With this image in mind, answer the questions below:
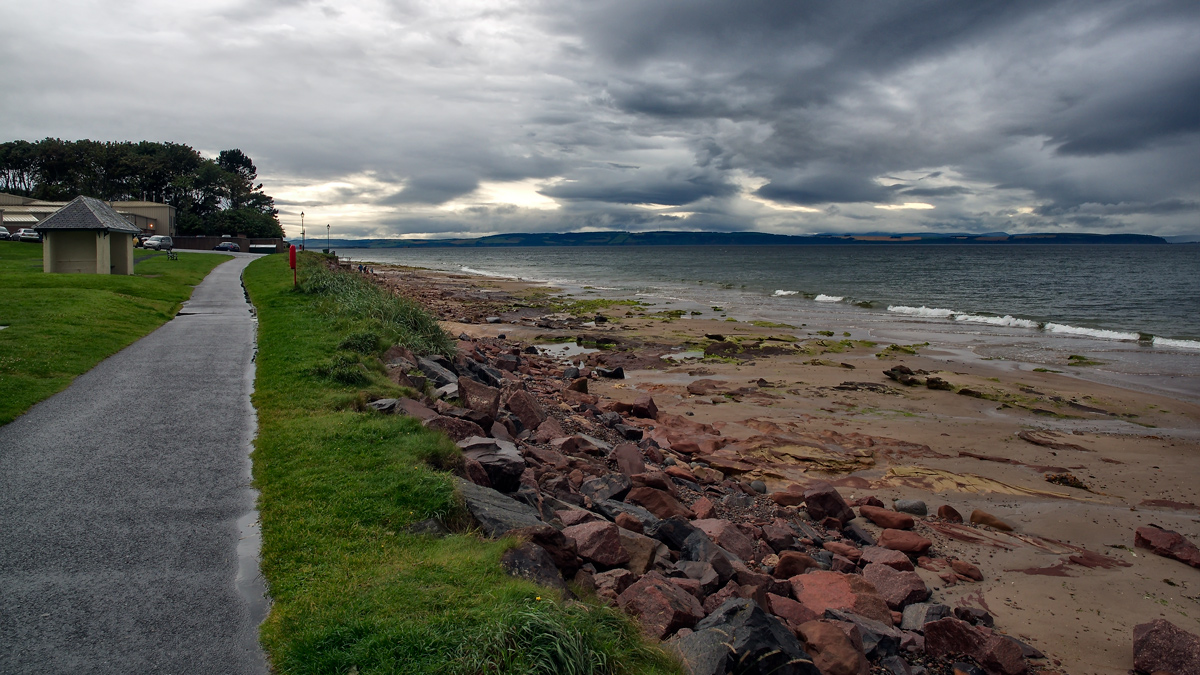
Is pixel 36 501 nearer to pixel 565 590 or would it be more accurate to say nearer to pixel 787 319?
pixel 565 590

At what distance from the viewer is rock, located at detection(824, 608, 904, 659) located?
5957 millimetres

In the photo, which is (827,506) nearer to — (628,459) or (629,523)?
(628,459)

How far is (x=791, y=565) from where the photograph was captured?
7566mm

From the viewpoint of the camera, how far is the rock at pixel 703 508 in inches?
351

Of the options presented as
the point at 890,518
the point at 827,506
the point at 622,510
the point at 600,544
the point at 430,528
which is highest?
the point at 430,528

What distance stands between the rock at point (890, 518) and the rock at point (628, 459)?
3283 millimetres

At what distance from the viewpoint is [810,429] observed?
14234 mm

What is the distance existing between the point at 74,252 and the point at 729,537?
33.9 m

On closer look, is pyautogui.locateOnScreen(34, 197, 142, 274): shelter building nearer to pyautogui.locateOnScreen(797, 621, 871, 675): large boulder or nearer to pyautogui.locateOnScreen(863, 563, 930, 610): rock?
pyautogui.locateOnScreen(863, 563, 930, 610): rock

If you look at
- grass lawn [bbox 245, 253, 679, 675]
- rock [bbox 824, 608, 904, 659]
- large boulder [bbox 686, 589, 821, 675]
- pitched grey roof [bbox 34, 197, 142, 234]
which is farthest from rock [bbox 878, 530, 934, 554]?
pitched grey roof [bbox 34, 197, 142, 234]

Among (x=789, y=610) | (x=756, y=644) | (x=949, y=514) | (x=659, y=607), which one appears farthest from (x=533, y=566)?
(x=949, y=514)

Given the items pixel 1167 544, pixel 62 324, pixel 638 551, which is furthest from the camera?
pixel 62 324

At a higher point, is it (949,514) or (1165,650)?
(1165,650)

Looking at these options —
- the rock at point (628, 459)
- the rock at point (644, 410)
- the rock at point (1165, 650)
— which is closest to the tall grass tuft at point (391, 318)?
the rock at point (644, 410)
